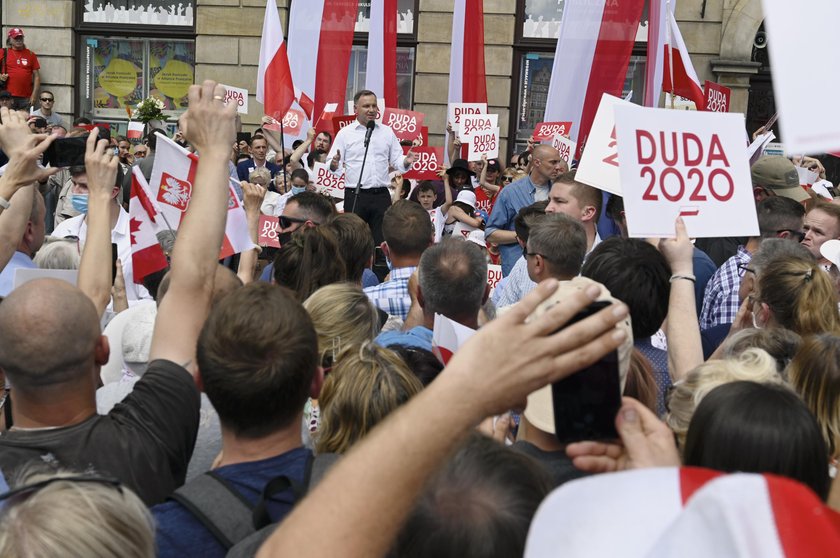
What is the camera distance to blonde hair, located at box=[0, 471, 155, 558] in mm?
1599

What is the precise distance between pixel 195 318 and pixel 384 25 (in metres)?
9.72

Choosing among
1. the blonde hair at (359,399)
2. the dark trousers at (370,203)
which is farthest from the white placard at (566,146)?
the blonde hair at (359,399)

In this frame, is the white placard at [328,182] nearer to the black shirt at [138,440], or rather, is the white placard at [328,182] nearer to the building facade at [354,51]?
the building facade at [354,51]

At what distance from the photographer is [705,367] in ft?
8.97

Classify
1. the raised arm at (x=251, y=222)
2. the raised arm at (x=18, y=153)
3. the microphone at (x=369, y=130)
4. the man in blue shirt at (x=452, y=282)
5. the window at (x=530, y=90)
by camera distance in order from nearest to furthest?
1. the raised arm at (x=18, y=153)
2. the man in blue shirt at (x=452, y=282)
3. the raised arm at (x=251, y=222)
4. the microphone at (x=369, y=130)
5. the window at (x=530, y=90)

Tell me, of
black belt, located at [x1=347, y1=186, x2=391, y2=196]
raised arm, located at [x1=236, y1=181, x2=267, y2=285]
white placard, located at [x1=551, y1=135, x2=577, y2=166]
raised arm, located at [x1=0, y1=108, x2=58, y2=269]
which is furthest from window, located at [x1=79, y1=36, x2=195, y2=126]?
raised arm, located at [x1=0, y1=108, x2=58, y2=269]

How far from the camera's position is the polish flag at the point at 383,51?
11.9 m

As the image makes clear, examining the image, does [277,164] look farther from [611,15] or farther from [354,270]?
[354,270]

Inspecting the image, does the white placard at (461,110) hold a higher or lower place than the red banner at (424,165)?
higher

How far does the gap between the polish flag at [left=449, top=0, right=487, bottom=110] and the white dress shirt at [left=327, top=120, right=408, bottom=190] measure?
3.72ft

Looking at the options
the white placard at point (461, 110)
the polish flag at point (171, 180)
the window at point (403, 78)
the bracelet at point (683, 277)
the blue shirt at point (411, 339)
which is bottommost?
the blue shirt at point (411, 339)

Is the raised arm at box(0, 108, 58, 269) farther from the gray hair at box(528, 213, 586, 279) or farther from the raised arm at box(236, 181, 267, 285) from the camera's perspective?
the gray hair at box(528, 213, 586, 279)

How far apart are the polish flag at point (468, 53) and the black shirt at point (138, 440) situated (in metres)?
9.92

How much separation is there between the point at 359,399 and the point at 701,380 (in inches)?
35.3
